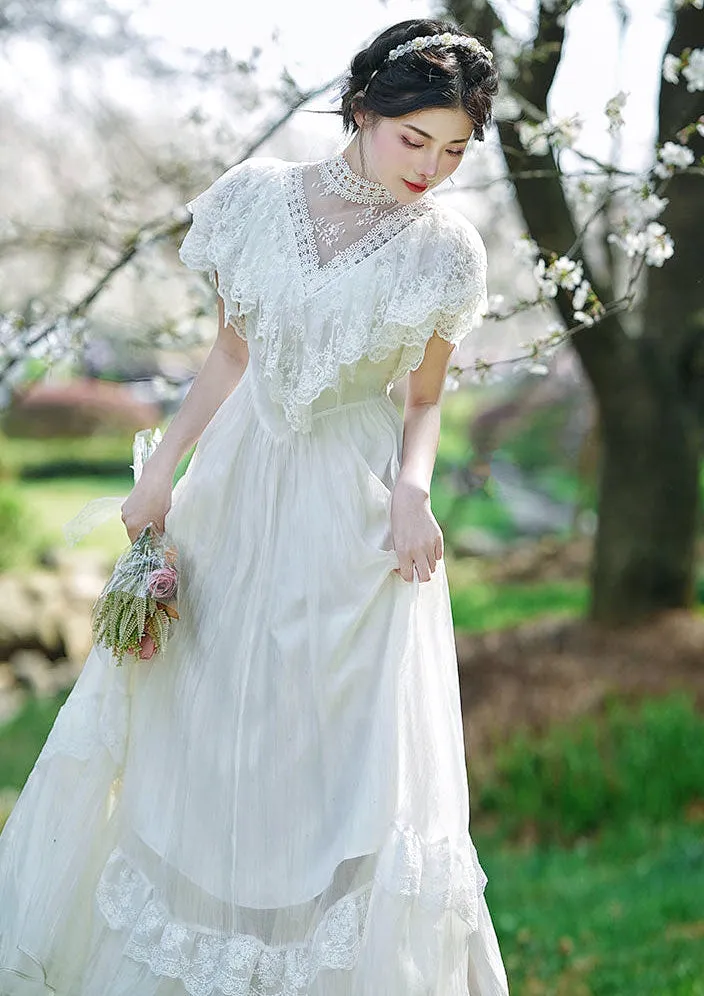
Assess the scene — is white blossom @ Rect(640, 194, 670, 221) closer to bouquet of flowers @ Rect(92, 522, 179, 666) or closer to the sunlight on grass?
bouquet of flowers @ Rect(92, 522, 179, 666)

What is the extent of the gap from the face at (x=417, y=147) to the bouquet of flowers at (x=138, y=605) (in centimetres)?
79

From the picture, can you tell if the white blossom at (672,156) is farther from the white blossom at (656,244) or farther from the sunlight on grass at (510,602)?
the sunlight on grass at (510,602)

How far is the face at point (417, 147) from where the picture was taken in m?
2.06

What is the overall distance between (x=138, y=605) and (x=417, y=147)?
0.94m

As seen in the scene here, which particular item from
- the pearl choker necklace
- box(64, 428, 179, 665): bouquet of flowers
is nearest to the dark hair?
the pearl choker necklace

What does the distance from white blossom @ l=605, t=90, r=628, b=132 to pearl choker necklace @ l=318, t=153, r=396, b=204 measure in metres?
0.73

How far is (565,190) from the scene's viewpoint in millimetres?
4926

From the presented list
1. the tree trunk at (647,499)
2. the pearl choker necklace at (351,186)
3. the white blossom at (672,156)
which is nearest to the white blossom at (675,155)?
the white blossom at (672,156)

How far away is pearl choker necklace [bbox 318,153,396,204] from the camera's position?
2217 mm

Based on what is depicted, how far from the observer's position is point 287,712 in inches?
84.5

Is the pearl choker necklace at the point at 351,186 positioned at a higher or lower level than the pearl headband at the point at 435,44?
lower

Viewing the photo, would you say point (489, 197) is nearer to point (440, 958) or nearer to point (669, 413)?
point (669, 413)

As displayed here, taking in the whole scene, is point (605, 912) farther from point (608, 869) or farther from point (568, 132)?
point (568, 132)

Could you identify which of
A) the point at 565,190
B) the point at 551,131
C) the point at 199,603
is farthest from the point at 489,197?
the point at 199,603
